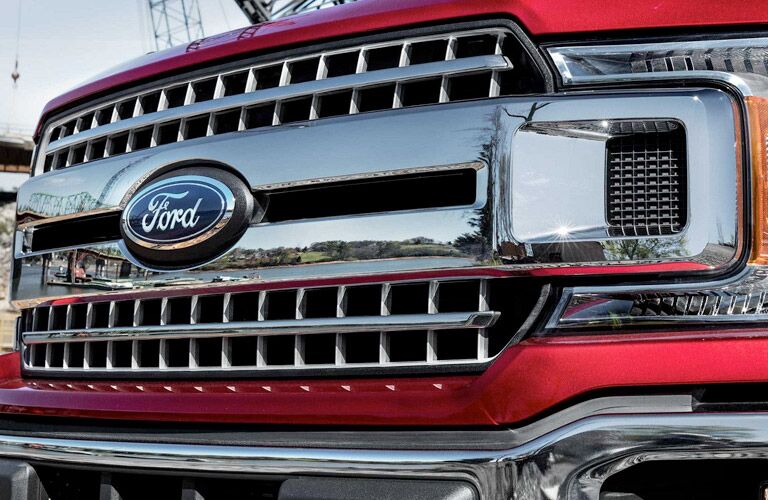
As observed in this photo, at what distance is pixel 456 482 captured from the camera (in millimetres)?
1576

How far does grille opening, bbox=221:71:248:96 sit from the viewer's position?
2188mm

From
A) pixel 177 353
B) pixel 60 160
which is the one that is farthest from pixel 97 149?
pixel 177 353

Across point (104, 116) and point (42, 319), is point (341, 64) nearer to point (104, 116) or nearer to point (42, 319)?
point (104, 116)

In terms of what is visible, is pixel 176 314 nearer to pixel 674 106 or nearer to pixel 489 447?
pixel 489 447

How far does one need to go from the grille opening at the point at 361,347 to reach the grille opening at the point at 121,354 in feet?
2.38

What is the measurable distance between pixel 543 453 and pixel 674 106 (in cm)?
70

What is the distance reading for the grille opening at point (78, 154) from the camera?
2.53 meters

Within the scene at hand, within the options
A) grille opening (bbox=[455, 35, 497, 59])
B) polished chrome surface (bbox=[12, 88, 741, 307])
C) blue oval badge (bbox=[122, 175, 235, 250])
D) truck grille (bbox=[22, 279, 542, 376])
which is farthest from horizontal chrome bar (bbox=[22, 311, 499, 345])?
grille opening (bbox=[455, 35, 497, 59])

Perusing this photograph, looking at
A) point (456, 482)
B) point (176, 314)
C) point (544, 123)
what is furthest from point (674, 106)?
point (176, 314)

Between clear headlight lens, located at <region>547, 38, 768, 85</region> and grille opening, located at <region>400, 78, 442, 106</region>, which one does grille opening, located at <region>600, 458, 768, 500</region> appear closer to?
clear headlight lens, located at <region>547, 38, 768, 85</region>

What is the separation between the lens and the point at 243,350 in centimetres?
208

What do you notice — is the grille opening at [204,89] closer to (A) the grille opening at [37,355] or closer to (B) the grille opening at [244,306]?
(B) the grille opening at [244,306]

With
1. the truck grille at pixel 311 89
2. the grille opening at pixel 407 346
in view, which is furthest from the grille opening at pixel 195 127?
the grille opening at pixel 407 346

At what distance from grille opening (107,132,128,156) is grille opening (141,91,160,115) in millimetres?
94
